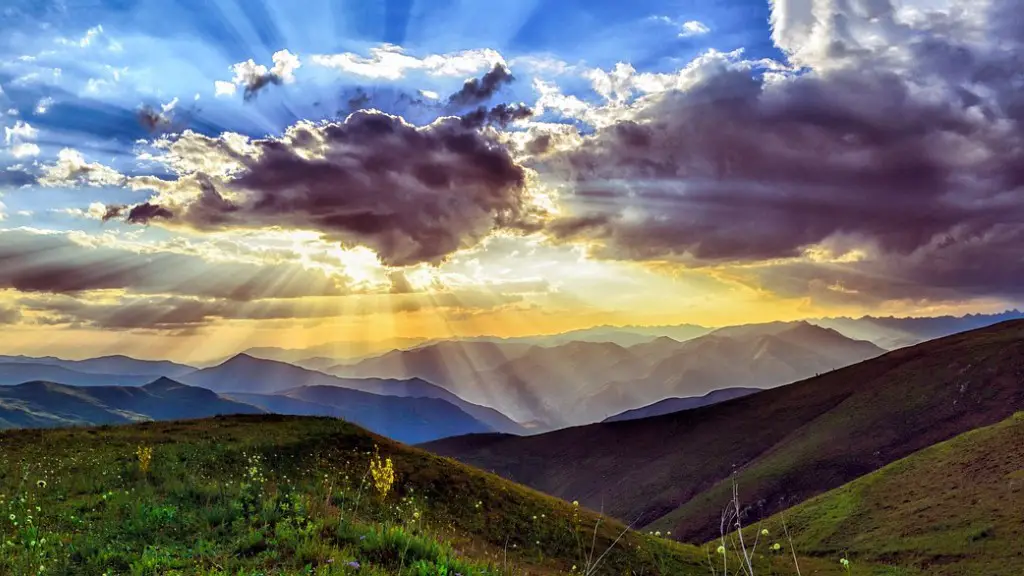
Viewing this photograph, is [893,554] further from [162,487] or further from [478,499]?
[162,487]

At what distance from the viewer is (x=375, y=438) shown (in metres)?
44.2

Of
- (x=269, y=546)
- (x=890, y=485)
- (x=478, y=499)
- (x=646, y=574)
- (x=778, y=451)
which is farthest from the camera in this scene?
(x=778, y=451)

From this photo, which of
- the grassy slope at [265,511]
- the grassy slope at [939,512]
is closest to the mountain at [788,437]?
the grassy slope at [939,512]

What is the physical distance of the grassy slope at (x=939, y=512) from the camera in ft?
136

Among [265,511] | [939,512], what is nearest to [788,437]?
[939,512]

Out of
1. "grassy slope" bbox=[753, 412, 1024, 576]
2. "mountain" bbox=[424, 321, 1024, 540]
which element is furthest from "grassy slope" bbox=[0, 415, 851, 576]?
"mountain" bbox=[424, 321, 1024, 540]

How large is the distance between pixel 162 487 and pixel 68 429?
26949 millimetres

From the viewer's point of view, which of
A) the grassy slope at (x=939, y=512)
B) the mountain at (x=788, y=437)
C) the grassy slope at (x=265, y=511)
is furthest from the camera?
the mountain at (x=788, y=437)

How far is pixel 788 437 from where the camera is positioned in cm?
13650

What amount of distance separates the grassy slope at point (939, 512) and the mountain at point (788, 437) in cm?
2139

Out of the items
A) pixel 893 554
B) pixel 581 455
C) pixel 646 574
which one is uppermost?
pixel 646 574

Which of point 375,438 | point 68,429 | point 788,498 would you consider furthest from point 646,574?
point 788,498

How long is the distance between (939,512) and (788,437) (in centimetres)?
9097

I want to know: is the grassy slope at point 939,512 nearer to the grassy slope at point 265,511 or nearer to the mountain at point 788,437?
the grassy slope at point 265,511
